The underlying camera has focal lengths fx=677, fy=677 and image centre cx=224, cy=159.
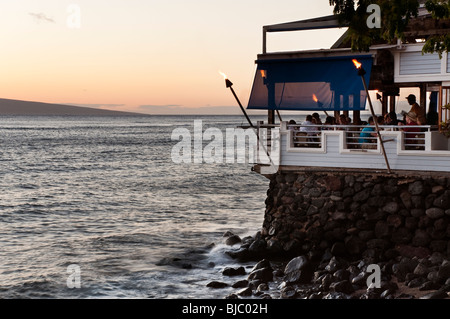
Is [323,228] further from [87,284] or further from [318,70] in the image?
[87,284]

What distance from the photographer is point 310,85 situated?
20.7 m

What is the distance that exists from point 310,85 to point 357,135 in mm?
2157

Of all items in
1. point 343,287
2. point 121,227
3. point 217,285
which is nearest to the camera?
point 343,287

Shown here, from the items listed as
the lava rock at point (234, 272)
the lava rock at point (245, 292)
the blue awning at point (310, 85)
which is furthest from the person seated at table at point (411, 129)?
the lava rock at point (245, 292)

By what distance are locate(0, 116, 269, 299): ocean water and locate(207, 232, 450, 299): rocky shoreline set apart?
4.41 feet

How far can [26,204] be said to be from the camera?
37719mm

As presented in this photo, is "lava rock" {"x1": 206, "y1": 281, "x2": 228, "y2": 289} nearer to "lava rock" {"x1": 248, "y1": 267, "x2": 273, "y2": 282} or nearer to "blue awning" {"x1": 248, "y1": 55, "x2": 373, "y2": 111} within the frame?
"lava rock" {"x1": 248, "y1": 267, "x2": 273, "y2": 282}

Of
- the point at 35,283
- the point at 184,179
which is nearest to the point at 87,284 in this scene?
the point at 35,283

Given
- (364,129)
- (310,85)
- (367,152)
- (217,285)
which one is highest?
(310,85)

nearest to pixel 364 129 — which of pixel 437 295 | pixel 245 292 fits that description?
pixel 245 292

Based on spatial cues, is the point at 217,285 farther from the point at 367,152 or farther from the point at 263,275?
the point at 367,152

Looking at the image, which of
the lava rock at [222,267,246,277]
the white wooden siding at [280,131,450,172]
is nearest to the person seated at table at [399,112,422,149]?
the white wooden siding at [280,131,450,172]

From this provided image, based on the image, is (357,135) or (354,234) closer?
(354,234)

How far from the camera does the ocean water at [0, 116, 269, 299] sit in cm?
2025
